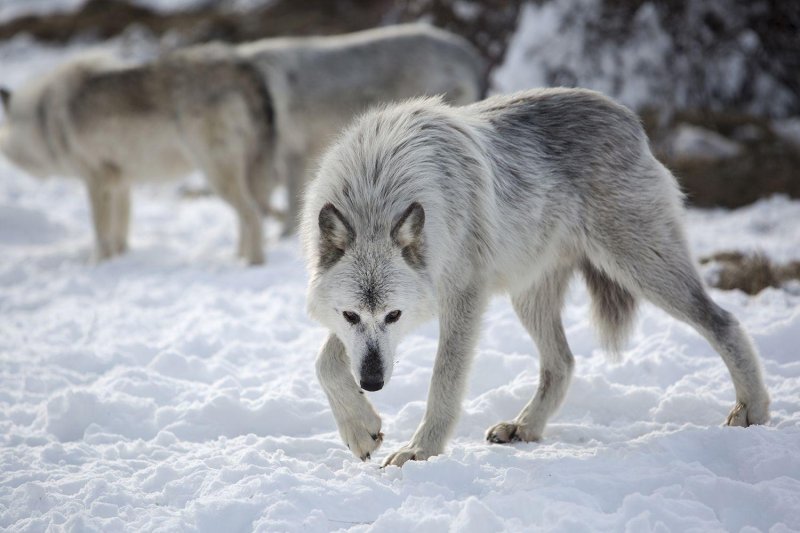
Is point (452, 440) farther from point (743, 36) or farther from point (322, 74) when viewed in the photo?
point (743, 36)

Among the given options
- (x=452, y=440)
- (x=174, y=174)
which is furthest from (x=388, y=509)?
(x=174, y=174)

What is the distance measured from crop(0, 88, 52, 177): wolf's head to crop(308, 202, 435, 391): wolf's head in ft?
25.6

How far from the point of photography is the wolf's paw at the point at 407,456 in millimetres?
3844

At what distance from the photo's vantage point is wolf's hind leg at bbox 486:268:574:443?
4367 millimetres

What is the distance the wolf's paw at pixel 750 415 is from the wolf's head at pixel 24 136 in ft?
29.7

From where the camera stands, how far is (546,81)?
39.2ft

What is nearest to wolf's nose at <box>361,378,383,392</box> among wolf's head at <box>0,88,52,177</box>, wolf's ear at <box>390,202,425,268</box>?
wolf's ear at <box>390,202,425,268</box>

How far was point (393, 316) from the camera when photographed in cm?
376

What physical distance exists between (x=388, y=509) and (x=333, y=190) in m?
1.59

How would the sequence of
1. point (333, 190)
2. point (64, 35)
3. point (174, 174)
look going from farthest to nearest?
1. point (64, 35)
2. point (174, 174)
3. point (333, 190)

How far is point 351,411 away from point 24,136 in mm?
8238

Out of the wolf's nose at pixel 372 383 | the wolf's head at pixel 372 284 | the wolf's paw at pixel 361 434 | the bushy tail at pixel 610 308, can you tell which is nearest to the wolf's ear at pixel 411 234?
the wolf's head at pixel 372 284

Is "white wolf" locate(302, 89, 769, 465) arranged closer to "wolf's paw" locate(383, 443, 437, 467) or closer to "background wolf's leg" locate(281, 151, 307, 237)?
"wolf's paw" locate(383, 443, 437, 467)

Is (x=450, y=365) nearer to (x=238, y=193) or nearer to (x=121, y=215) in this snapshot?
(x=238, y=193)
